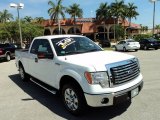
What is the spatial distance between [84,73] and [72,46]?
5.94 feet

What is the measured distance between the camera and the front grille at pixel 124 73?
5055 mm

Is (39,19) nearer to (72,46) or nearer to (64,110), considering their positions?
(72,46)

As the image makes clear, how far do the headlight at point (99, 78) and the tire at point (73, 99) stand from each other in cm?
50

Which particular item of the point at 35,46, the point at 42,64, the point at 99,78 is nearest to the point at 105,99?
the point at 99,78

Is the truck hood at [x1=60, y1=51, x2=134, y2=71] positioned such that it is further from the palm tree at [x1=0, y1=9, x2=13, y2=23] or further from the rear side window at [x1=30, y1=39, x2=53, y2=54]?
the palm tree at [x1=0, y1=9, x2=13, y2=23]

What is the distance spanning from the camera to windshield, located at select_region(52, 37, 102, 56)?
6473 millimetres

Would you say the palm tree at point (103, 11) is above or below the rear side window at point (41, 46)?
above

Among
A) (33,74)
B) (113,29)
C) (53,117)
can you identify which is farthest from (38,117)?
(113,29)

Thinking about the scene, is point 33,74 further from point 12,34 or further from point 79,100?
point 12,34

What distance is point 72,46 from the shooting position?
6.74 metres

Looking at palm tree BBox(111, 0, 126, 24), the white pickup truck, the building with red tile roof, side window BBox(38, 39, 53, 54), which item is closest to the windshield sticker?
the white pickup truck

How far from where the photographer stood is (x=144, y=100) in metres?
6.54

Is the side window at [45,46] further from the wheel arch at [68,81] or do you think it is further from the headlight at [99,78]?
the headlight at [99,78]

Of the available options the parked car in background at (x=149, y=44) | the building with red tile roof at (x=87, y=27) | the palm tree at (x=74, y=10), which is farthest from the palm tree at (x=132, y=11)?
the parked car in background at (x=149, y=44)
